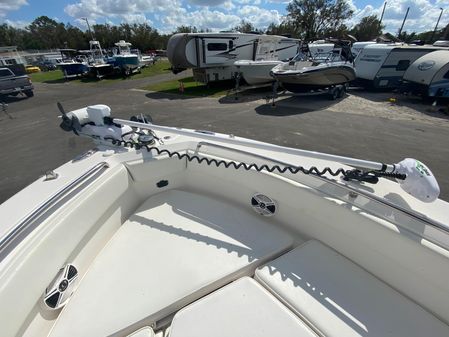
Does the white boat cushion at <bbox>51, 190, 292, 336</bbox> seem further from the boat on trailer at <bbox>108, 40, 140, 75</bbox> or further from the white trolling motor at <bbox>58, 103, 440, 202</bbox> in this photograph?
the boat on trailer at <bbox>108, 40, 140, 75</bbox>

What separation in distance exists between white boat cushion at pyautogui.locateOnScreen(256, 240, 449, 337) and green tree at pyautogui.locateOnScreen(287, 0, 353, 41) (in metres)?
40.8

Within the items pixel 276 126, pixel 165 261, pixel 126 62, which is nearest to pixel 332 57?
pixel 276 126

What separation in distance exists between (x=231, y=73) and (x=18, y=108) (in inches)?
437

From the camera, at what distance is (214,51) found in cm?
1278

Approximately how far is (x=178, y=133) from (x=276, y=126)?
568 centimetres

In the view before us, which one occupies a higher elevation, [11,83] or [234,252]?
[234,252]

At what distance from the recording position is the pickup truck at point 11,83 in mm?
11695

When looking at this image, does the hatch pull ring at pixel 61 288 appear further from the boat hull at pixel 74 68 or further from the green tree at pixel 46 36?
the green tree at pixel 46 36

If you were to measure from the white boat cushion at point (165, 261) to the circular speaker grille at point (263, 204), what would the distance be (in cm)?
7

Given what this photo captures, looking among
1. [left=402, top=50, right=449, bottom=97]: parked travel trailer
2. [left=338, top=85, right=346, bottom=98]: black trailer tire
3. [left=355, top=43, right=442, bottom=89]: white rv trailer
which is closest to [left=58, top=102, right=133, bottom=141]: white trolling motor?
[left=338, top=85, right=346, bottom=98]: black trailer tire

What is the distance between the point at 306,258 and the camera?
1.63 metres

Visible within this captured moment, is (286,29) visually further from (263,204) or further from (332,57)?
(263,204)

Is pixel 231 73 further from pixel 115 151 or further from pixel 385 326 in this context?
pixel 385 326

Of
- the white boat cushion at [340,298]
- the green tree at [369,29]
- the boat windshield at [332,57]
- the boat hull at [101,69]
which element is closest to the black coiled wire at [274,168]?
the white boat cushion at [340,298]
